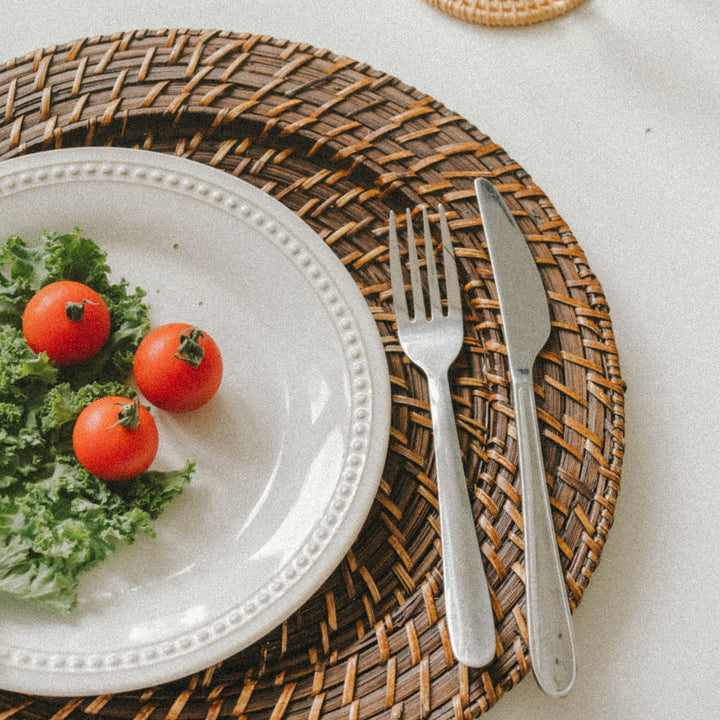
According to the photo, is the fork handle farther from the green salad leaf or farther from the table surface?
the green salad leaf

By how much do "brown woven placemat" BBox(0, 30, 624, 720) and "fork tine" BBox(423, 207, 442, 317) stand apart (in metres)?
0.04

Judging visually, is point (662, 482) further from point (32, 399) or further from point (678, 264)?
point (32, 399)

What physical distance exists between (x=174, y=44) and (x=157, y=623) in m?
0.69

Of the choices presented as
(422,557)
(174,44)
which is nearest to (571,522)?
(422,557)

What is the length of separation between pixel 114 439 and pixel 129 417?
0.09ft

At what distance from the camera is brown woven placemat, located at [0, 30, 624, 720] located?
0.73 meters

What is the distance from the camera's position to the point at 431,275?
0.85 meters

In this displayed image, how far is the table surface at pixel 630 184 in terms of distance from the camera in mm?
824

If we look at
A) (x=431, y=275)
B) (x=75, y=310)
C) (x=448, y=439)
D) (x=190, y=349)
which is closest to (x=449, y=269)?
(x=431, y=275)

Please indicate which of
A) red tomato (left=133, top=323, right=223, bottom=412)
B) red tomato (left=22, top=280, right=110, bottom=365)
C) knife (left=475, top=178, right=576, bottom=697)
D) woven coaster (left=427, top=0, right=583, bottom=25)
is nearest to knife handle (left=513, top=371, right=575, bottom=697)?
knife (left=475, top=178, right=576, bottom=697)

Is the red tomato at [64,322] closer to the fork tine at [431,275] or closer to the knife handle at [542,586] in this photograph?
the fork tine at [431,275]

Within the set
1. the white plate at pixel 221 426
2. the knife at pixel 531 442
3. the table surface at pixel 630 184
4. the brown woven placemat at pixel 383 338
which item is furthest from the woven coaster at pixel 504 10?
the white plate at pixel 221 426

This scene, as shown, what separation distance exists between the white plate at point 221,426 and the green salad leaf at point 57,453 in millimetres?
31

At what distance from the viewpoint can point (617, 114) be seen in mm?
Answer: 1026
